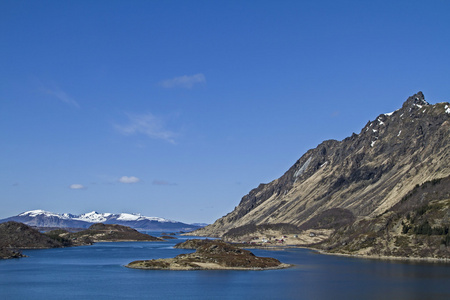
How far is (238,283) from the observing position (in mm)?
142750

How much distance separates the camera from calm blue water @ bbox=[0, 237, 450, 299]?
121 metres

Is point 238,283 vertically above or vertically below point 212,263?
below

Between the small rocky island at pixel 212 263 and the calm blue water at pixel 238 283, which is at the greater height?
the small rocky island at pixel 212 263

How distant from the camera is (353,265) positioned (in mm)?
185000

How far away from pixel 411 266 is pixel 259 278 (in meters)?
55.9

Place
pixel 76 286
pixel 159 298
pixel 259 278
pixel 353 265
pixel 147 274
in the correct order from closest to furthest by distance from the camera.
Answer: pixel 159 298 → pixel 76 286 → pixel 259 278 → pixel 147 274 → pixel 353 265

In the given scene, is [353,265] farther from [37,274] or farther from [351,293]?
[37,274]

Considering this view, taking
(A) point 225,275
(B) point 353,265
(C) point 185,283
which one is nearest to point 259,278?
(A) point 225,275

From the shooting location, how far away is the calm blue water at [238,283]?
12119 cm

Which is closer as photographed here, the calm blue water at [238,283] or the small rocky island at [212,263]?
the calm blue water at [238,283]

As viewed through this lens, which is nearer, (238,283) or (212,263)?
(238,283)

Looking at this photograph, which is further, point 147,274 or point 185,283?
point 147,274

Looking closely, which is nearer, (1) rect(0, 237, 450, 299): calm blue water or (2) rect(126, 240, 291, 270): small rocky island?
(1) rect(0, 237, 450, 299): calm blue water

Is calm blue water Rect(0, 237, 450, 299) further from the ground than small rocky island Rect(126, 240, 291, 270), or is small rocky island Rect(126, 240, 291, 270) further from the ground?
small rocky island Rect(126, 240, 291, 270)
